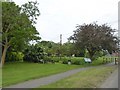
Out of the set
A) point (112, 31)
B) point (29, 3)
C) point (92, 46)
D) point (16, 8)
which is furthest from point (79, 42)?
point (16, 8)

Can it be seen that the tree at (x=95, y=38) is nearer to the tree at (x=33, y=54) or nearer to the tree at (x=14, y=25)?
the tree at (x=33, y=54)

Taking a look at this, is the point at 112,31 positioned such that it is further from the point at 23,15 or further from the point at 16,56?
the point at 23,15

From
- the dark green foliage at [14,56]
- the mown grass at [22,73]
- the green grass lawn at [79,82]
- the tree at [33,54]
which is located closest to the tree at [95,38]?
the tree at [33,54]

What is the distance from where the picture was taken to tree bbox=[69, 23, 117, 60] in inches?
1914

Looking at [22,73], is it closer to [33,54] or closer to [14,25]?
[14,25]

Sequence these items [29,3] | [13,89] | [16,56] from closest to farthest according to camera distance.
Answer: [13,89] < [29,3] < [16,56]

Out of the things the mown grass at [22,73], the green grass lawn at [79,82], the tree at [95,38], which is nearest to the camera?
the green grass lawn at [79,82]

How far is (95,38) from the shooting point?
48250 millimetres

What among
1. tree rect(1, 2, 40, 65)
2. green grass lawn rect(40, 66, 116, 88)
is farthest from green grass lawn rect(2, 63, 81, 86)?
tree rect(1, 2, 40, 65)

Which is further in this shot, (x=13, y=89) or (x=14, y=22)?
(x=14, y=22)

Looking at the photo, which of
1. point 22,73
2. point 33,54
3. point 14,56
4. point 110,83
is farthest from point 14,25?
point 110,83

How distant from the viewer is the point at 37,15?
3950 centimetres

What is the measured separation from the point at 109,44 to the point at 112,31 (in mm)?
3330

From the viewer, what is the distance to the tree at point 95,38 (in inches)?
1914
